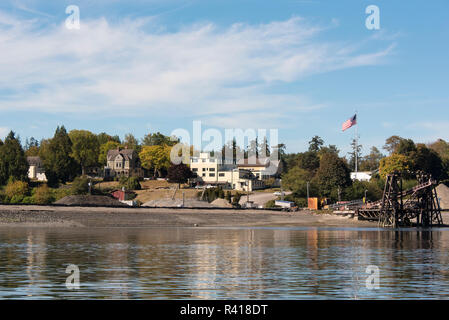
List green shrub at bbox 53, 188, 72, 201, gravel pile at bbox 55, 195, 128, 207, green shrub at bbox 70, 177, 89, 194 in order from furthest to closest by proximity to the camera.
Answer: green shrub at bbox 70, 177, 89, 194, green shrub at bbox 53, 188, 72, 201, gravel pile at bbox 55, 195, 128, 207

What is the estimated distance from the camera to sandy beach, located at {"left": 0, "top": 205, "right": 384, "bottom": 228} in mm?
100375

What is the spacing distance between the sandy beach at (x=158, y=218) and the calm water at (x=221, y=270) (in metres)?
39.9

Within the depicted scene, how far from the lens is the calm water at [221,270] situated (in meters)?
30.0

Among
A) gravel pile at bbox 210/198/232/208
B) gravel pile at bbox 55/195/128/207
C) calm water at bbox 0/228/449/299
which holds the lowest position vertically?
calm water at bbox 0/228/449/299

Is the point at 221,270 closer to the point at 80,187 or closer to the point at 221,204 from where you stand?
the point at 221,204

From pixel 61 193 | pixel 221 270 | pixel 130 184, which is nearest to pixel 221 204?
pixel 61 193

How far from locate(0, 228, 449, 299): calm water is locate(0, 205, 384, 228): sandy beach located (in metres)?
39.9

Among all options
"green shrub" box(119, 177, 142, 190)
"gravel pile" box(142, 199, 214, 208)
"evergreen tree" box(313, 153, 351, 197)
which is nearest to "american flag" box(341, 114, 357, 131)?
"evergreen tree" box(313, 153, 351, 197)

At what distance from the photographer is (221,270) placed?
39.5 metres

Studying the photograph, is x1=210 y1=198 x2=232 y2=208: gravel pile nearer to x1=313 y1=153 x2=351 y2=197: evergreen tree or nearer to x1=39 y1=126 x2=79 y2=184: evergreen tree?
x1=313 y1=153 x2=351 y2=197: evergreen tree

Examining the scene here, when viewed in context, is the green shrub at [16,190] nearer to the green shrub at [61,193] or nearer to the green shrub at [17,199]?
the green shrub at [17,199]

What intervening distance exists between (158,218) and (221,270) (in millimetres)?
73164

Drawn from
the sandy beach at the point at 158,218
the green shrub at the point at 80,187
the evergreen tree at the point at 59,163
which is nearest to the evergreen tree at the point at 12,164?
the evergreen tree at the point at 59,163

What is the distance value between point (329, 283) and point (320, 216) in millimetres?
95277
